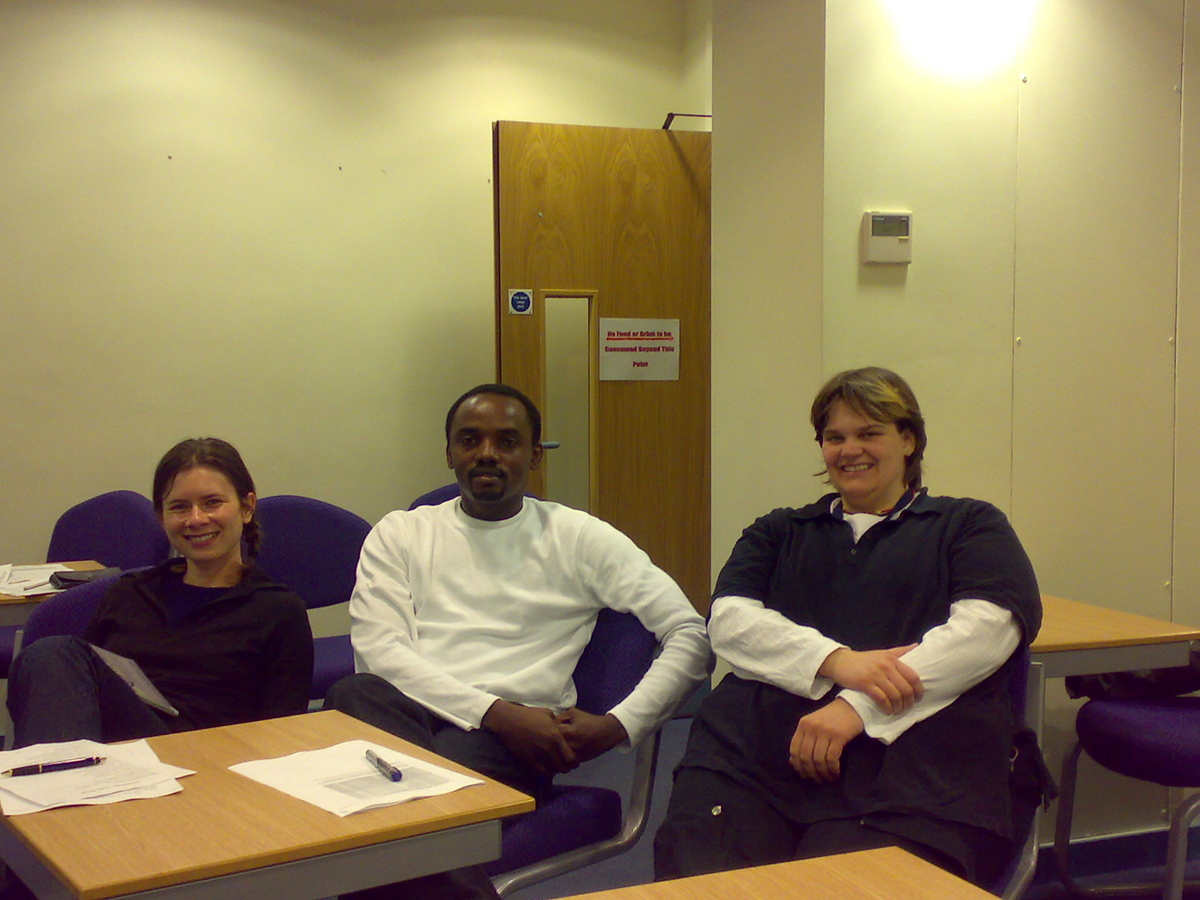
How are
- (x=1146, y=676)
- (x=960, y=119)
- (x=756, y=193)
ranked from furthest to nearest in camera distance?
1. (x=756, y=193)
2. (x=960, y=119)
3. (x=1146, y=676)

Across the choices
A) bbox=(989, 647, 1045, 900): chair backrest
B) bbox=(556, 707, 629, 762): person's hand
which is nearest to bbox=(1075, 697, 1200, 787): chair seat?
bbox=(989, 647, 1045, 900): chair backrest

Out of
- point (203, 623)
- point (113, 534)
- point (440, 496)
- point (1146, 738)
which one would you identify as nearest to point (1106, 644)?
point (1146, 738)

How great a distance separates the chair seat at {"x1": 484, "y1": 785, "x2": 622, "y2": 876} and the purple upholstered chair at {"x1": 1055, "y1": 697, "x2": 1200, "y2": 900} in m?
1.19

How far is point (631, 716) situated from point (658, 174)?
9.57 ft

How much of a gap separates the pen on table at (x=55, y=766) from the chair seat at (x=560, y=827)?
673 mm

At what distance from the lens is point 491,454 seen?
240cm

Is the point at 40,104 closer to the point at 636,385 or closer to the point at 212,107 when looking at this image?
the point at 212,107

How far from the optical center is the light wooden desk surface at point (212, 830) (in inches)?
42.9

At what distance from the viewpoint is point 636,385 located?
4.54 metres

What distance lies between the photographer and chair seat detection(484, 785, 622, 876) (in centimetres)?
184

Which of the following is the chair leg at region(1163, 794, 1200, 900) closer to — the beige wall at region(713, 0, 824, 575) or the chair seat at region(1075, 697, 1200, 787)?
the chair seat at region(1075, 697, 1200, 787)

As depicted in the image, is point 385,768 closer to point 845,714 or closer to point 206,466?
point 845,714

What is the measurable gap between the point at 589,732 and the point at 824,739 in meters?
0.43

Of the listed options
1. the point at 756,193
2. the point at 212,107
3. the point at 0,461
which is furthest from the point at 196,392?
the point at 756,193
